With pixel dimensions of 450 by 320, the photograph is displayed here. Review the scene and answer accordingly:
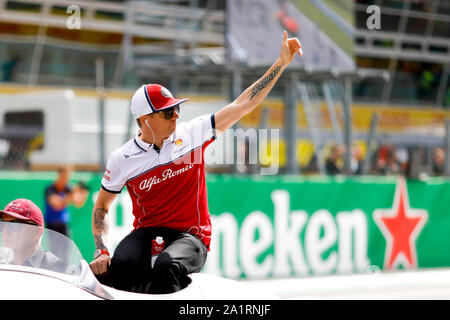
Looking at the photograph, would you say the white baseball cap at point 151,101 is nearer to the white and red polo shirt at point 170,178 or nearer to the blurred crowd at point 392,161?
the white and red polo shirt at point 170,178

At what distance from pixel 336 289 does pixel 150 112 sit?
284 inches

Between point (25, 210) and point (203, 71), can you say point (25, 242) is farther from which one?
point (203, 71)

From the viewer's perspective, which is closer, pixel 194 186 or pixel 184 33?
pixel 194 186

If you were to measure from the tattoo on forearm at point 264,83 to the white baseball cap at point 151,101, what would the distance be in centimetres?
45

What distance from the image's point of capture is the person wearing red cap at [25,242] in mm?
3816

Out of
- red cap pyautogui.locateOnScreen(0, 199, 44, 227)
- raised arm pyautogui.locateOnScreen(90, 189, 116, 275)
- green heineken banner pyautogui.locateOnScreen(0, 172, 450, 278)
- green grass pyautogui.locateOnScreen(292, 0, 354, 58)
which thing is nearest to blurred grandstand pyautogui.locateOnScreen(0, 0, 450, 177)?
green grass pyautogui.locateOnScreen(292, 0, 354, 58)

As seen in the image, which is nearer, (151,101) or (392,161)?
(151,101)

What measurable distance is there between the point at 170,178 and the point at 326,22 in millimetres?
10903

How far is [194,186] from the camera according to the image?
4805mm

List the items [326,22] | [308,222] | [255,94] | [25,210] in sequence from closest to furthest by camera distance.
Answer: [25,210] → [255,94] → [308,222] → [326,22]

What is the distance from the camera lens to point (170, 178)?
187 inches

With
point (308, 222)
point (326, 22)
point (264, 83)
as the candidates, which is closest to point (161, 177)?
point (264, 83)
